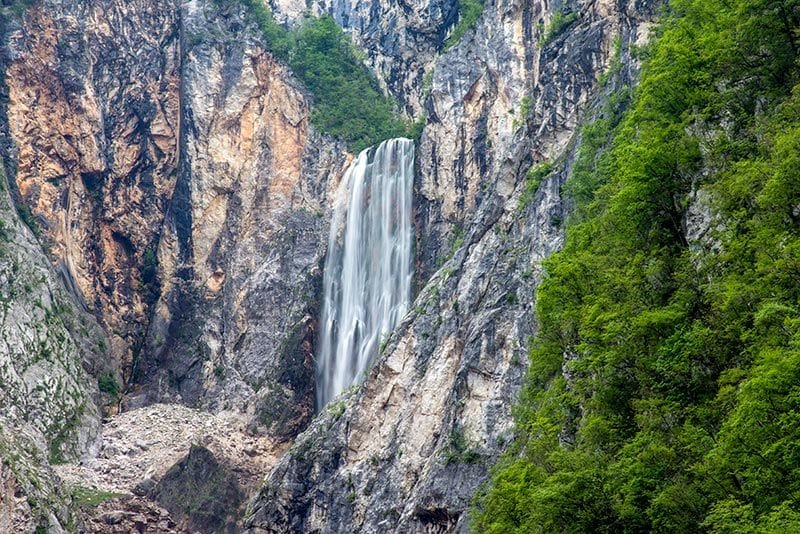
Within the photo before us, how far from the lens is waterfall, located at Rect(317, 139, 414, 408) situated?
71188 millimetres

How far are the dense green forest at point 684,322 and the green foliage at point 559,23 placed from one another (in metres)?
19.9

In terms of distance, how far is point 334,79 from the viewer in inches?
3332

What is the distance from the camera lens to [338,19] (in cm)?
9456

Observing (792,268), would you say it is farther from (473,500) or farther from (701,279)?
(473,500)

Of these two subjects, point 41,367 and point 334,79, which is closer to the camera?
point 41,367

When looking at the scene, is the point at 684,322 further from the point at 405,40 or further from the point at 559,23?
the point at 405,40

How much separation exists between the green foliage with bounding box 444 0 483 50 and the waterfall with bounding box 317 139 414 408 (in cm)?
714

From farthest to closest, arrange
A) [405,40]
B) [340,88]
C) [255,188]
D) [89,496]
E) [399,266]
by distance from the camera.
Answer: [405,40]
[340,88]
[255,188]
[399,266]
[89,496]

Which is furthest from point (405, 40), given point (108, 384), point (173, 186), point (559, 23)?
point (108, 384)

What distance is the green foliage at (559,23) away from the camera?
60.6 meters

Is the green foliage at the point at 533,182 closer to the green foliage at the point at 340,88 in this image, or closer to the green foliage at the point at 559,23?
the green foliage at the point at 559,23

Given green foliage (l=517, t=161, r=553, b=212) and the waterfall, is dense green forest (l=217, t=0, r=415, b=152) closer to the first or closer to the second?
the waterfall

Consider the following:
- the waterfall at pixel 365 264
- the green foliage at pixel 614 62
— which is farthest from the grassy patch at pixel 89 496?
the green foliage at pixel 614 62

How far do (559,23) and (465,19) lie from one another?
15.7 metres
